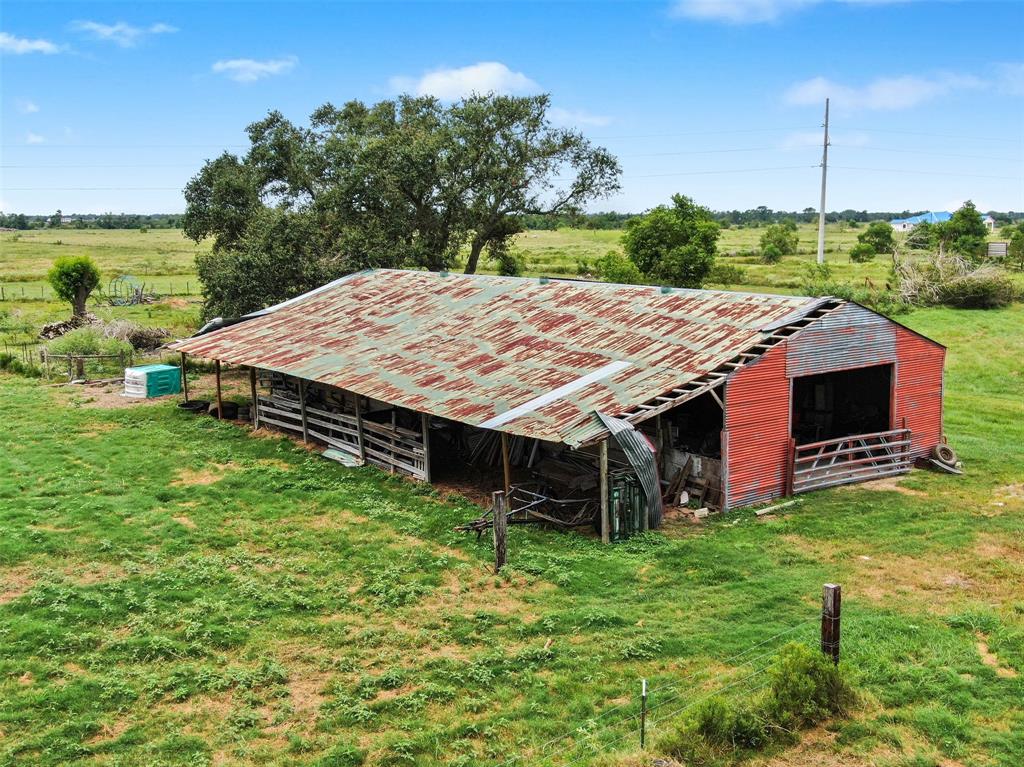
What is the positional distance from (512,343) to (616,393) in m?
5.74

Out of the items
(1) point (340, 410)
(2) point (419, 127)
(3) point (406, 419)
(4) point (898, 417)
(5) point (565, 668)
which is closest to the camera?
(5) point (565, 668)

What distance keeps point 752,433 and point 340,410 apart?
13747mm

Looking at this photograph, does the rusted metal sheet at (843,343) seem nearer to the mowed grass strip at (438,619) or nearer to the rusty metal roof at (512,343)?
the rusty metal roof at (512,343)

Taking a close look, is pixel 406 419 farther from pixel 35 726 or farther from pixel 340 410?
pixel 35 726

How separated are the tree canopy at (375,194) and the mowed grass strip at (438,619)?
17.1 m

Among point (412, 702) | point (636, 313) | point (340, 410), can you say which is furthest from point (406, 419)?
point (412, 702)

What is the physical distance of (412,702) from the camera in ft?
41.4

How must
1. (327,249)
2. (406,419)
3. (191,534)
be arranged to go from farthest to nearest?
(327,249) < (406,419) < (191,534)

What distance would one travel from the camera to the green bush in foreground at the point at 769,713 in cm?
1109

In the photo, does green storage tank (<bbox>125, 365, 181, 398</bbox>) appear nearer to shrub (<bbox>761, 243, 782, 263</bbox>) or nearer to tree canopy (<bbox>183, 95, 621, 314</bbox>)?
tree canopy (<bbox>183, 95, 621, 314</bbox>)

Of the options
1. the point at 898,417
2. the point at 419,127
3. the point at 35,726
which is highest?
the point at 419,127

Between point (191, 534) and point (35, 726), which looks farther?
point (191, 534)

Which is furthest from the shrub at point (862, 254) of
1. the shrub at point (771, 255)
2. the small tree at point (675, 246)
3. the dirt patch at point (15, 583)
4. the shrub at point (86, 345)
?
the dirt patch at point (15, 583)

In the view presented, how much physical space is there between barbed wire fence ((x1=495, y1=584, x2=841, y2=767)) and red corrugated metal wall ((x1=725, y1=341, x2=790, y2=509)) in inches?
273
